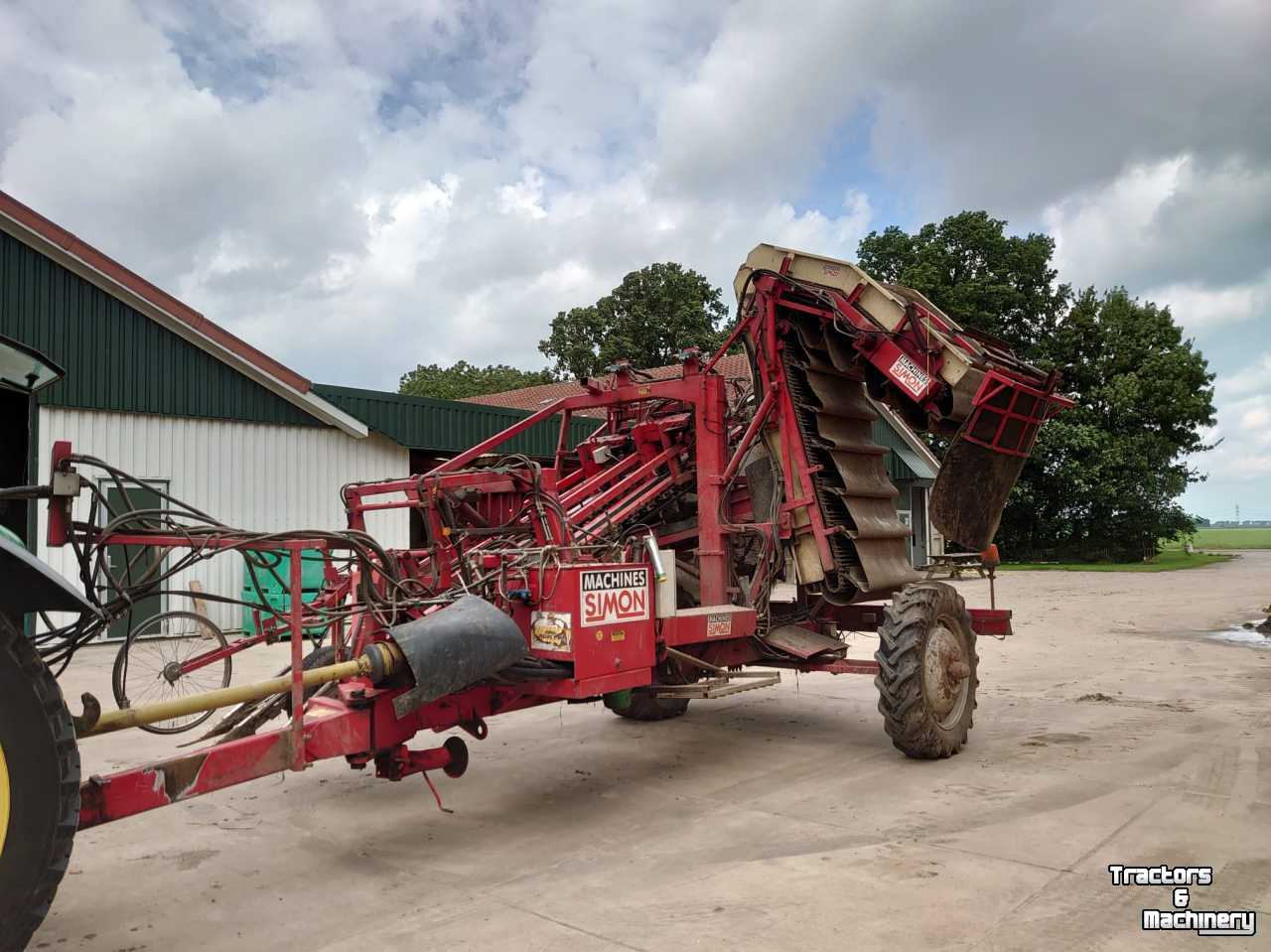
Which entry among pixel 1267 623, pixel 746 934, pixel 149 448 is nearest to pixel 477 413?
pixel 149 448

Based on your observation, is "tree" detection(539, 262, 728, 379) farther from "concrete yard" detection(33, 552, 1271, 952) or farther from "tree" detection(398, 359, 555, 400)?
"concrete yard" detection(33, 552, 1271, 952)

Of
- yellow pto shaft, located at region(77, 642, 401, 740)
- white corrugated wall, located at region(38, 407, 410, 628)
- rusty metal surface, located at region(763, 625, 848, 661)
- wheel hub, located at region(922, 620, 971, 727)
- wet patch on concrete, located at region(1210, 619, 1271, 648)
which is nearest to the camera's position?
yellow pto shaft, located at region(77, 642, 401, 740)

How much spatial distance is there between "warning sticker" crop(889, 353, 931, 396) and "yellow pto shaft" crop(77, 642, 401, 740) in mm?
4086

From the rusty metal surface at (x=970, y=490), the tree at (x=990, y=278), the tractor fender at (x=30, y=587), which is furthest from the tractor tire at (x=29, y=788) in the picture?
the tree at (x=990, y=278)

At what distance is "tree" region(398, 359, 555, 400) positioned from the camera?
55.7 meters

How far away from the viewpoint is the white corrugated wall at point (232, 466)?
13.9 metres

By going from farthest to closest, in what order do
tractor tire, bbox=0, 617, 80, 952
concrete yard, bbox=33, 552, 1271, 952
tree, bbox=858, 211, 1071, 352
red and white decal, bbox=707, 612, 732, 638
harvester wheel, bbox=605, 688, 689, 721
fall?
tree, bbox=858, 211, 1071, 352, harvester wheel, bbox=605, 688, 689, 721, red and white decal, bbox=707, 612, 732, 638, concrete yard, bbox=33, 552, 1271, 952, tractor tire, bbox=0, 617, 80, 952

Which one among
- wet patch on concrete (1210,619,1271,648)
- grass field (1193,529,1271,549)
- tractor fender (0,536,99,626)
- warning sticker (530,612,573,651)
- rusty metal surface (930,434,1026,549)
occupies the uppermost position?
rusty metal surface (930,434,1026,549)

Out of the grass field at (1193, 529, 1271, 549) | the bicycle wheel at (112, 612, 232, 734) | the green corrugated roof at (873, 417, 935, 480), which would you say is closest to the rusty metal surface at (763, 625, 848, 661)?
the bicycle wheel at (112, 612, 232, 734)

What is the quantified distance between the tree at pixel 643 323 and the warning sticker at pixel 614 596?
38.8m

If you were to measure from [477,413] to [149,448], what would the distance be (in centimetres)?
556

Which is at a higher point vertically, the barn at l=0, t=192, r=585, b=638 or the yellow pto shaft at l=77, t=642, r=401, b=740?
the barn at l=0, t=192, r=585, b=638

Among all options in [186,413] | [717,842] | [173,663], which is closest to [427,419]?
[186,413]

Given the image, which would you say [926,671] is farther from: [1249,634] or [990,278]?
[990,278]
